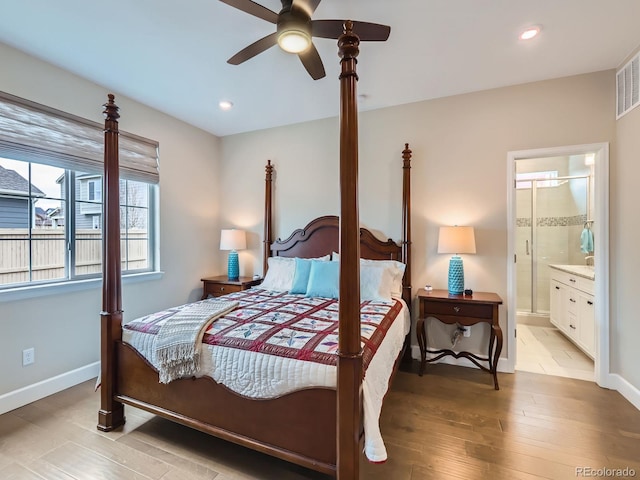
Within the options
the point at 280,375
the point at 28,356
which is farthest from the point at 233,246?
the point at 280,375

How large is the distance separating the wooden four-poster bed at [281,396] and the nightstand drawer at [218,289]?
1.62 meters

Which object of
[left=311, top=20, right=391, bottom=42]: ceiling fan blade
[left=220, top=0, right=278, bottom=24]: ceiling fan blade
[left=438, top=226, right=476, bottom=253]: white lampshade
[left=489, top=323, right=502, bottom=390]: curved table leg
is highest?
[left=220, top=0, right=278, bottom=24]: ceiling fan blade

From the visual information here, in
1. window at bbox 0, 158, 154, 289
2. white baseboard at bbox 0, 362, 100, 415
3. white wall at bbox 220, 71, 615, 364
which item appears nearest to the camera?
white baseboard at bbox 0, 362, 100, 415

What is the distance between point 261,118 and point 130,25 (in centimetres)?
173

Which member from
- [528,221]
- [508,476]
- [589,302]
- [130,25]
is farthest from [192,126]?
[528,221]

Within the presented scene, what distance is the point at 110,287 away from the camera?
6.61ft

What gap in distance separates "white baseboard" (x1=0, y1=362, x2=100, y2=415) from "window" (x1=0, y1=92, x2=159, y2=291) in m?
0.81

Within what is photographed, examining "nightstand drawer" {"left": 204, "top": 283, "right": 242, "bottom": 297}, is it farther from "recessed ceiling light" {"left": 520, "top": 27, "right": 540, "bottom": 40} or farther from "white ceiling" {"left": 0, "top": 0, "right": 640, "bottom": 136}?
"recessed ceiling light" {"left": 520, "top": 27, "right": 540, "bottom": 40}

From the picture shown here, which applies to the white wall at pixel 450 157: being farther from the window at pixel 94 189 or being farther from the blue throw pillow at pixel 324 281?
the window at pixel 94 189

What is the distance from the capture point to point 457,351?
3098mm

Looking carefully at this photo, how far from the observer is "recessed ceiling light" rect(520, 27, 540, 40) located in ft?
6.82

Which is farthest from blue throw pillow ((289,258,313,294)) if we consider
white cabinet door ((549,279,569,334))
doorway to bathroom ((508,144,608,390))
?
white cabinet door ((549,279,569,334))

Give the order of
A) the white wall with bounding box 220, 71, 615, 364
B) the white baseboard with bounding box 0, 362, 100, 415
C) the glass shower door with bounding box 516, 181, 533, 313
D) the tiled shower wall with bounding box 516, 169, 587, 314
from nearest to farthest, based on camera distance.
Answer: the white baseboard with bounding box 0, 362, 100, 415 → the white wall with bounding box 220, 71, 615, 364 → the tiled shower wall with bounding box 516, 169, 587, 314 → the glass shower door with bounding box 516, 181, 533, 313

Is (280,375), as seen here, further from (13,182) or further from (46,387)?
(13,182)
